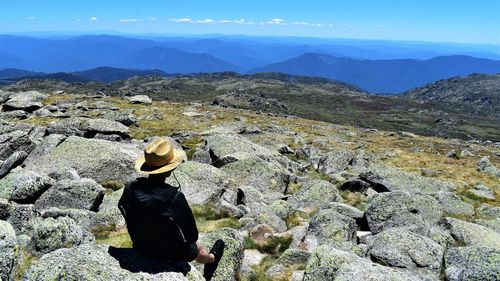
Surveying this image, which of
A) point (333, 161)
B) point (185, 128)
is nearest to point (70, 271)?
point (333, 161)

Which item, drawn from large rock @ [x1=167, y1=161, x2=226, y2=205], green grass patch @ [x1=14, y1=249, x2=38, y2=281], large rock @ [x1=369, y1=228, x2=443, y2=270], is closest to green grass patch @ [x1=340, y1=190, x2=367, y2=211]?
large rock @ [x1=167, y1=161, x2=226, y2=205]

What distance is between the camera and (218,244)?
13.9 metres

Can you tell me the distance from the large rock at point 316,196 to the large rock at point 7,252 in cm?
1840

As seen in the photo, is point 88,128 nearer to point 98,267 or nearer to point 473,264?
point 98,267

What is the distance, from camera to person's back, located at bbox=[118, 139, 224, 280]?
10812 millimetres

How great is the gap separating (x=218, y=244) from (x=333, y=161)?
3068 cm

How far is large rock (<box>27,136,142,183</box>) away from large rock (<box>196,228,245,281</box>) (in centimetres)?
1469

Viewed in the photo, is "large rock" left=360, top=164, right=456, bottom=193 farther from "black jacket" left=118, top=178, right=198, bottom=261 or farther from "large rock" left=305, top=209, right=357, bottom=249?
"black jacket" left=118, top=178, right=198, bottom=261

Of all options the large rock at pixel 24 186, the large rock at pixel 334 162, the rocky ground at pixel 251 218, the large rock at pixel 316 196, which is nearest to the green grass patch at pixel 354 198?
the rocky ground at pixel 251 218

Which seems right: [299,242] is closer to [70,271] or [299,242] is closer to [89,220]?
[89,220]

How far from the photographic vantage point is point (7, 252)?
11.7 m

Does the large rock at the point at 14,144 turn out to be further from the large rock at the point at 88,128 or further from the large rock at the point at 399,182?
the large rock at the point at 399,182

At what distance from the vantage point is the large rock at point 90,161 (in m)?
27.6

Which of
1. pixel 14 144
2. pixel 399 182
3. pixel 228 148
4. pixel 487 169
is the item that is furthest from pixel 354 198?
pixel 487 169
